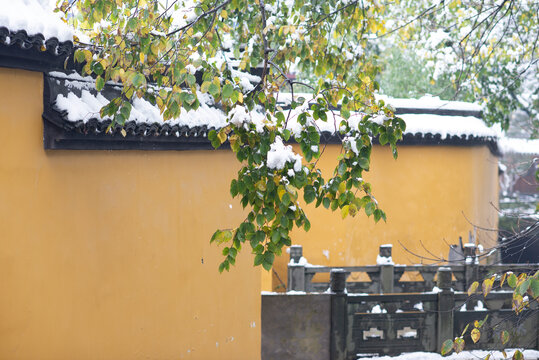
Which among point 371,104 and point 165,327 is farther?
point 165,327

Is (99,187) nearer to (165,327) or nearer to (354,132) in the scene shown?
(165,327)

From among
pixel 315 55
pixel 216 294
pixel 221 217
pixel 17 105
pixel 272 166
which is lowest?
pixel 216 294

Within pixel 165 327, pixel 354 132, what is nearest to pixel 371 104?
pixel 354 132

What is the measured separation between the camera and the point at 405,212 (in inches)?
448

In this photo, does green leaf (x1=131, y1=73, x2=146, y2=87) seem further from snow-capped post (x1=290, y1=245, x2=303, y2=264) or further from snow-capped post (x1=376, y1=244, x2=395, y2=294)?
snow-capped post (x1=376, y1=244, x2=395, y2=294)

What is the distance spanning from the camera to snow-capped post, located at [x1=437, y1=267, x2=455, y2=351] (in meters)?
7.85

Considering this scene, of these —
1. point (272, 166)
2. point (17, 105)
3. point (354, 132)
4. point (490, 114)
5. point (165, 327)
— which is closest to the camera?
point (272, 166)

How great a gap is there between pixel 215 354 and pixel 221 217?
4.38 feet

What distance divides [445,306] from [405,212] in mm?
3637

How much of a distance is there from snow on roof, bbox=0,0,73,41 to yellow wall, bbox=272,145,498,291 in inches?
259

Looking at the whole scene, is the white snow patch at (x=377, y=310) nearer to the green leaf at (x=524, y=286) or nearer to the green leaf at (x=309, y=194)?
the green leaf at (x=309, y=194)

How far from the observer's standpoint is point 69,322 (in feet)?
17.3

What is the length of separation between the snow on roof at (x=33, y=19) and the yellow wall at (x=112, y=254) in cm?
46

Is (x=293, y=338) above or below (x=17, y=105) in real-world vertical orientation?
below
